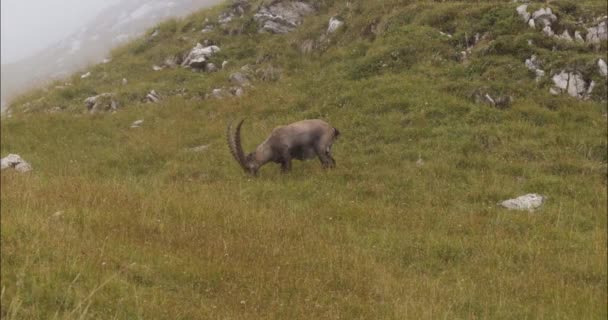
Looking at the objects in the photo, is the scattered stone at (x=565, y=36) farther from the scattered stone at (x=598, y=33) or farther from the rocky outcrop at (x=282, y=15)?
the rocky outcrop at (x=282, y=15)

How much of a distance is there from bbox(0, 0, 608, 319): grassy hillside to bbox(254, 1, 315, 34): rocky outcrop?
667 mm

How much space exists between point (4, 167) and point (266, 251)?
1051 centimetres

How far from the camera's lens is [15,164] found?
613 inches

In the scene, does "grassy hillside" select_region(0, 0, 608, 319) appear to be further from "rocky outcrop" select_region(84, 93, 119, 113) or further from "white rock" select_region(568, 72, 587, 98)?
"rocky outcrop" select_region(84, 93, 119, 113)

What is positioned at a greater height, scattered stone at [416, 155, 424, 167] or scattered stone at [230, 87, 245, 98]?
scattered stone at [230, 87, 245, 98]

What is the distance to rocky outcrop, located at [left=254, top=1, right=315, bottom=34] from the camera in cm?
2688

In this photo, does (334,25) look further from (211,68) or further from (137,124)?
(137,124)

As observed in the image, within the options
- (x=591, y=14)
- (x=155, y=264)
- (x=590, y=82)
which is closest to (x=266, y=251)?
(x=155, y=264)

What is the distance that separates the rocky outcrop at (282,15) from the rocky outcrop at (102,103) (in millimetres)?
8196

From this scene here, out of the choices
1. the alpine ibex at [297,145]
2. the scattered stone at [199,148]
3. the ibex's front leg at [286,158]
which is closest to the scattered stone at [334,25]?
the scattered stone at [199,148]

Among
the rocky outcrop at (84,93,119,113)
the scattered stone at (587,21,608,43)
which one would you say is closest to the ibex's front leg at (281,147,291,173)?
the rocky outcrop at (84,93,119,113)

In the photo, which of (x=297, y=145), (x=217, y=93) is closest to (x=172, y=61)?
(x=217, y=93)

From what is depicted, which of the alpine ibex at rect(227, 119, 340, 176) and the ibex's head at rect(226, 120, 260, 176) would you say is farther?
the alpine ibex at rect(227, 119, 340, 176)

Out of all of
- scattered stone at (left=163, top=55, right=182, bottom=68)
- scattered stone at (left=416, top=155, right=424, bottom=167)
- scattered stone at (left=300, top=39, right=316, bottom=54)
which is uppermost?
scattered stone at (left=300, top=39, right=316, bottom=54)
